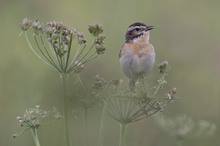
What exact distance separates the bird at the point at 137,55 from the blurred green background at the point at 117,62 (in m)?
0.40

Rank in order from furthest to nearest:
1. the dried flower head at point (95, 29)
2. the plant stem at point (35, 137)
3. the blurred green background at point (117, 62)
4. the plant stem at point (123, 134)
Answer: the blurred green background at point (117, 62) → the dried flower head at point (95, 29) → the plant stem at point (123, 134) → the plant stem at point (35, 137)

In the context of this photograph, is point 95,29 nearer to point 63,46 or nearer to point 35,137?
point 63,46

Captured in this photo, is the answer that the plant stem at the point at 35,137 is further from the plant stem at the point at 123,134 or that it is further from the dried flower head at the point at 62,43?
the plant stem at the point at 123,134

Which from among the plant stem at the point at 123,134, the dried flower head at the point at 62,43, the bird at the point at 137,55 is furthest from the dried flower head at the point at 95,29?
the bird at the point at 137,55

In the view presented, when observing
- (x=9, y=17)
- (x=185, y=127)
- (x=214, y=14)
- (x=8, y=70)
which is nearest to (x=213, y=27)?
(x=214, y=14)

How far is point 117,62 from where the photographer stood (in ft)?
33.0

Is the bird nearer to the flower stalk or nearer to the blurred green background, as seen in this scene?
the blurred green background

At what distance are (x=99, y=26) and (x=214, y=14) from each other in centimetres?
820

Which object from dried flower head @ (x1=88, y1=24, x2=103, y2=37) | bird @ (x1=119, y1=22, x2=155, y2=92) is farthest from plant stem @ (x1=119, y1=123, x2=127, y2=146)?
bird @ (x1=119, y1=22, x2=155, y2=92)

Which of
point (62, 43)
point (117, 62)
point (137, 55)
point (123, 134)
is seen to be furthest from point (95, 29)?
point (117, 62)

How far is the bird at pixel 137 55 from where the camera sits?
6895 millimetres

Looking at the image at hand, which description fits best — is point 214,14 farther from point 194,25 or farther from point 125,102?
point 125,102

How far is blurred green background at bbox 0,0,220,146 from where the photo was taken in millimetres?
7090

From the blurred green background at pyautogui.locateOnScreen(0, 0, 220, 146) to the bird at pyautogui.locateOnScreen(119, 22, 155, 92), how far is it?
15.9 inches
